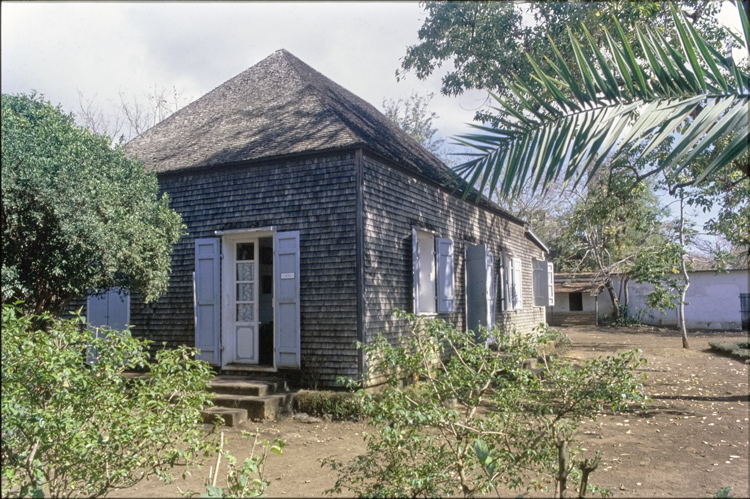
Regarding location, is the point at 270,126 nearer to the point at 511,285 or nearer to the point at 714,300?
the point at 511,285

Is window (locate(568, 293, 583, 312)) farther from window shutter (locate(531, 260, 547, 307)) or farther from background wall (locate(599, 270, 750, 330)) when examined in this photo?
window shutter (locate(531, 260, 547, 307))

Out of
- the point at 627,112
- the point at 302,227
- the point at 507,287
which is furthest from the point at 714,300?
the point at 627,112

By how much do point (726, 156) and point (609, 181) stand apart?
8.30m

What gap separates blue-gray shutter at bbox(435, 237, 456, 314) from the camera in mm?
10461

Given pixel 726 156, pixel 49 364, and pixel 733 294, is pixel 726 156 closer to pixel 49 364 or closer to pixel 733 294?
pixel 49 364

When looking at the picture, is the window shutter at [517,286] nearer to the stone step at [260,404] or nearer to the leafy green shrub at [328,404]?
the leafy green shrub at [328,404]

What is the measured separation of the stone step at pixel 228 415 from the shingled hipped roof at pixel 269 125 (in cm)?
376

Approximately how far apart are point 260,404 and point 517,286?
9.50 metres

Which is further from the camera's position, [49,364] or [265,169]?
[265,169]

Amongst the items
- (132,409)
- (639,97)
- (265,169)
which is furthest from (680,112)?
(265,169)

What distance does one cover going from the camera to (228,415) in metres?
7.37

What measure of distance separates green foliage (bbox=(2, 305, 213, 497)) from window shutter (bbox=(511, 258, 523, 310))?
12178mm

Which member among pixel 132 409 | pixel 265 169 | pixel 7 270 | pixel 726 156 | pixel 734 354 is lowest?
pixel 734 354

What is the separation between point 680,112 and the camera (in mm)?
3459
